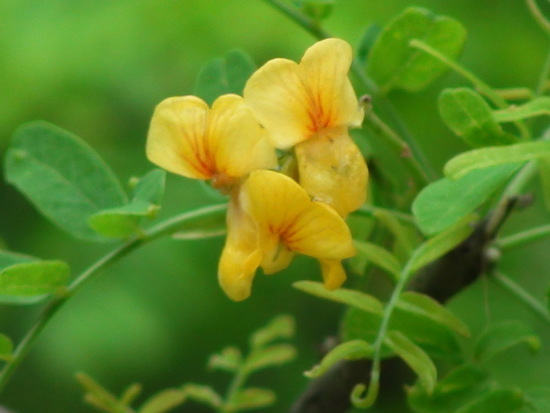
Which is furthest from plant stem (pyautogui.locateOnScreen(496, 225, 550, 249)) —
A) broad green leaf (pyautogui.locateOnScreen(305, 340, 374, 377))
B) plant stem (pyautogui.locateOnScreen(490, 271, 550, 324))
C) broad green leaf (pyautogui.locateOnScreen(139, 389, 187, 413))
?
broad green leaf (pyautogui.locateOnScreen(139, 389, 187, 413))

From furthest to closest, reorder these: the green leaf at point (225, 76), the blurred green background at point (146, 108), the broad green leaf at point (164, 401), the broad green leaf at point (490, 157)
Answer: the blurred green background at point (146, 108) < the broad green leaf at point (164, 401) < the green leaf at point (225, 76) < the broad green leaf at point (490, 157)

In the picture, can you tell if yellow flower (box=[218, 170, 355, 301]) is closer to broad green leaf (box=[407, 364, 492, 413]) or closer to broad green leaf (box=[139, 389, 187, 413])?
broad green leaf (box=[407, 364, 492, 413])

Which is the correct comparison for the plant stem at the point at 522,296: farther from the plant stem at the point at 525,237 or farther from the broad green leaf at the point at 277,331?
the broad green leaf at the point at 277,331

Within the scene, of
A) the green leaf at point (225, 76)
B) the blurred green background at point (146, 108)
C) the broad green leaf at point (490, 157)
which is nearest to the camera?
the broad green leaf at point (490, 157)

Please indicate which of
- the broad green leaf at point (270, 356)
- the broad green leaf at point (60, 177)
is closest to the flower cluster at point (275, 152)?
the broad green leaf at point (60, 177)

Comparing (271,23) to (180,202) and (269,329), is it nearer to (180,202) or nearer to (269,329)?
(180,202)

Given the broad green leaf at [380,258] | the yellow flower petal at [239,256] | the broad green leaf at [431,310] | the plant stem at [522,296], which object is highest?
the yellow flower petal at [239,256]
